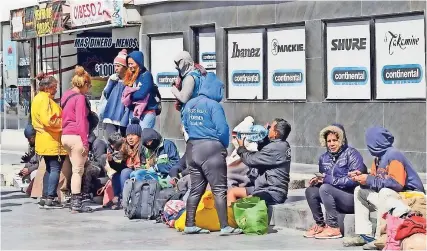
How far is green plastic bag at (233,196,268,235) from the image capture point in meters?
12.4

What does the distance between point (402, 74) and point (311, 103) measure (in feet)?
7.22

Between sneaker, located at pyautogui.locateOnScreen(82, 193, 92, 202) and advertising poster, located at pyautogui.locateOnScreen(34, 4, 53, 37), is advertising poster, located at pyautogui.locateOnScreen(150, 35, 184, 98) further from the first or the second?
sneaker, located at pyautogui.locateOnScreen(82, 193, 92, 202)

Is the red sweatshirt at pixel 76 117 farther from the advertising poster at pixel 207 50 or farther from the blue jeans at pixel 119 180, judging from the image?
the advertising poster at pixel 207 50

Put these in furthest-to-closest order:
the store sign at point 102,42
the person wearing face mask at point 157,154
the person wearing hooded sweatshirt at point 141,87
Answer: the store sign at point 102,42
the person wearing hooded sweatshirt at point 141,87
the person wearing face mask at point 157,154

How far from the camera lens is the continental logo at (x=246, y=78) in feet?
68.4

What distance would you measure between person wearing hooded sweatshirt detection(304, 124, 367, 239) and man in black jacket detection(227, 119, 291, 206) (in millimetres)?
927

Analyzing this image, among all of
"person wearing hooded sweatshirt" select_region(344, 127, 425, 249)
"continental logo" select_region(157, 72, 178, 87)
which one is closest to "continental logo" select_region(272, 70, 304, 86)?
"continental logo" select_region(157, 72, 178, 87)

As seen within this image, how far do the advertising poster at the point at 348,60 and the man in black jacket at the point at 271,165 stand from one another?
5458mm

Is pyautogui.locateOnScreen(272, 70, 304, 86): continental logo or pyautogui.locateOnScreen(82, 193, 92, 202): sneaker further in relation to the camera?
pyautogui.locateOnScreen(272, 70, 304, 86): continental logo

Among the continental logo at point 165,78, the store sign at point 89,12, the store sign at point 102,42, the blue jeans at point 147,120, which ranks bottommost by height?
the blue jeans at point 147,120

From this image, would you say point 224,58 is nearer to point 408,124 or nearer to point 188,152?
point 408,124

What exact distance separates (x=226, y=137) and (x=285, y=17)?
779cm

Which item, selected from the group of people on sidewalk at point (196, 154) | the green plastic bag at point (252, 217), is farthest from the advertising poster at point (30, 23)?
the green plastic bag at point (252, 217)

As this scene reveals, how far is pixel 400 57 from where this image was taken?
57.6 ft
